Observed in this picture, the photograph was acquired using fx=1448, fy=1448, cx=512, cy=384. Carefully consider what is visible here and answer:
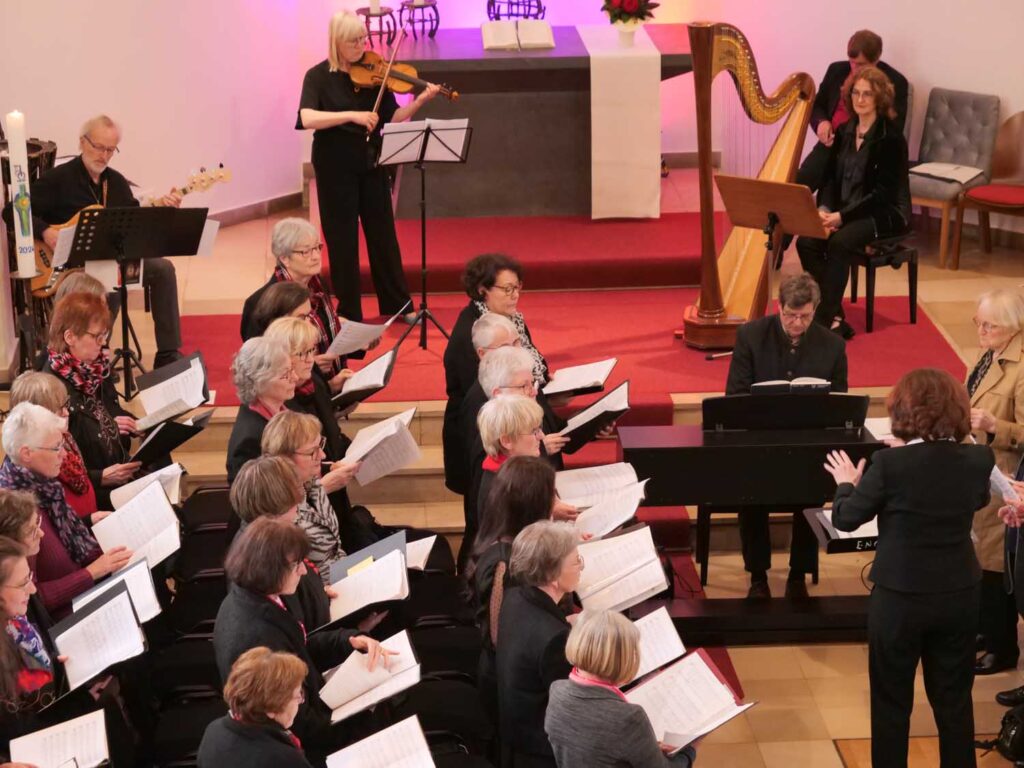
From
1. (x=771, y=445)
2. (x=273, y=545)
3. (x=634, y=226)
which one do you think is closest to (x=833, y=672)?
(x=771, y=445)

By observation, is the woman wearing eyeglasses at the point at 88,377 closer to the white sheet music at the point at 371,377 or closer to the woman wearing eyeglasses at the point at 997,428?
the white sheet music at the point at 371,377

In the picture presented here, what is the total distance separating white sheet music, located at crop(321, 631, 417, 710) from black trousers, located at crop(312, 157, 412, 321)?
3993 mm

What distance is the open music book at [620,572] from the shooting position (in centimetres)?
459

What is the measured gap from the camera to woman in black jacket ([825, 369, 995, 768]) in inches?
177

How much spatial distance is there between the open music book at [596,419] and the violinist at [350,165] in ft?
7.58

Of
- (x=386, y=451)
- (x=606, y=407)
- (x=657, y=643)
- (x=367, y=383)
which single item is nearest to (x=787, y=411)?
(x=606, y=407)

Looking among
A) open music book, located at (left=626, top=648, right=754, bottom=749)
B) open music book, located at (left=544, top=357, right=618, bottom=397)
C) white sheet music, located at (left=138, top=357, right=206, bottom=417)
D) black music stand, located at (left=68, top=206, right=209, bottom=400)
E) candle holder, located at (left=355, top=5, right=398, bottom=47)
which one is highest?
candle holder, located at (left=355, top=5, right=398, bottom=47)

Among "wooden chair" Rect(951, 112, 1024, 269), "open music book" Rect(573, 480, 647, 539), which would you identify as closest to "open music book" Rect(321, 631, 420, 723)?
"open music book" Rect(573, 480, 647, 539)

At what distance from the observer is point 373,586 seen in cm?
450

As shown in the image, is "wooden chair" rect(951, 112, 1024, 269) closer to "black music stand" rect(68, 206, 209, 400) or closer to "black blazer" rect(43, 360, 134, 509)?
"black music stand" rect(68, 206, 209, 400)

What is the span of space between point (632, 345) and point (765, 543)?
1998 mm

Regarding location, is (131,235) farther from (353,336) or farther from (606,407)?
(606,407)

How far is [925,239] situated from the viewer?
10.2 metres

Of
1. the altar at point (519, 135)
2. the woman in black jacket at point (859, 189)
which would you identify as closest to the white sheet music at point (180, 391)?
the woman in black jacket at point (859, 189)
